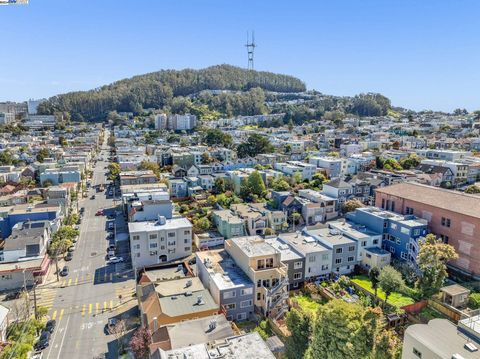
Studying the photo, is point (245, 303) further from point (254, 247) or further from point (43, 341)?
point (43, 341)

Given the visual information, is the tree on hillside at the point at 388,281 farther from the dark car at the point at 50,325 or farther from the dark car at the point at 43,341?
the dark car at the point at 50,325

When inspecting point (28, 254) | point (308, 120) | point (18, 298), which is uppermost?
point (308, 120)

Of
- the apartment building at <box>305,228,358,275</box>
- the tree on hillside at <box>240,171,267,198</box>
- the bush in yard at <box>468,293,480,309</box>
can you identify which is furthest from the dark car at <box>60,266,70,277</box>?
the bush in yard at <box>468,293,480,309</box>

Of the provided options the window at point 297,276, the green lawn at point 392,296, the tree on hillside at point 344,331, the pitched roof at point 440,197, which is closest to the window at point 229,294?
the window at point 297,276

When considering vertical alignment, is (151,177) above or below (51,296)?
above

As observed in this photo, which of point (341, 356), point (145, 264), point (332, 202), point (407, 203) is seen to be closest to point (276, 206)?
point (332, 202)

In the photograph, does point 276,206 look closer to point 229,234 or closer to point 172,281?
point 229,234

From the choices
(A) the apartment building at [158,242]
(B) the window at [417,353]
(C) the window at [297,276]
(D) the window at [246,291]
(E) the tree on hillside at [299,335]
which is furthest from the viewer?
(A) the apartment building at [158,242]
